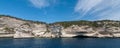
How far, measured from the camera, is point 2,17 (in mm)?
197625

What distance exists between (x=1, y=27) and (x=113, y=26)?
324 feet

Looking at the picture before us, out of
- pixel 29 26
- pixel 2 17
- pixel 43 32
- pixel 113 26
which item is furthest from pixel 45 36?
pixel 113 26

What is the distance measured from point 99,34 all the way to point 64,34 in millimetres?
31384

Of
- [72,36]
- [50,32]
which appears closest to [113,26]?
[72,36]

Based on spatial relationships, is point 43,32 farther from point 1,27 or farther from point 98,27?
point 98,27

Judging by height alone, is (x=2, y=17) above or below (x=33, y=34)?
above

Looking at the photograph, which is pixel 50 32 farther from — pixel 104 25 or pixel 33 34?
pixel 104 25

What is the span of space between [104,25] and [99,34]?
9191 mm

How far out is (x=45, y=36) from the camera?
7835 inches

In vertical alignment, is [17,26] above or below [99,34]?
above

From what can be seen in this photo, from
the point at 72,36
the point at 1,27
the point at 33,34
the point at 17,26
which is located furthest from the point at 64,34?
the point at 1,27

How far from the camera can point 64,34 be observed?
198625mm

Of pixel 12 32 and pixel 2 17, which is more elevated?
pixel 2 17

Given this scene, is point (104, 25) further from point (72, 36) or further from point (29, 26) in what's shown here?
point (29, 26)
